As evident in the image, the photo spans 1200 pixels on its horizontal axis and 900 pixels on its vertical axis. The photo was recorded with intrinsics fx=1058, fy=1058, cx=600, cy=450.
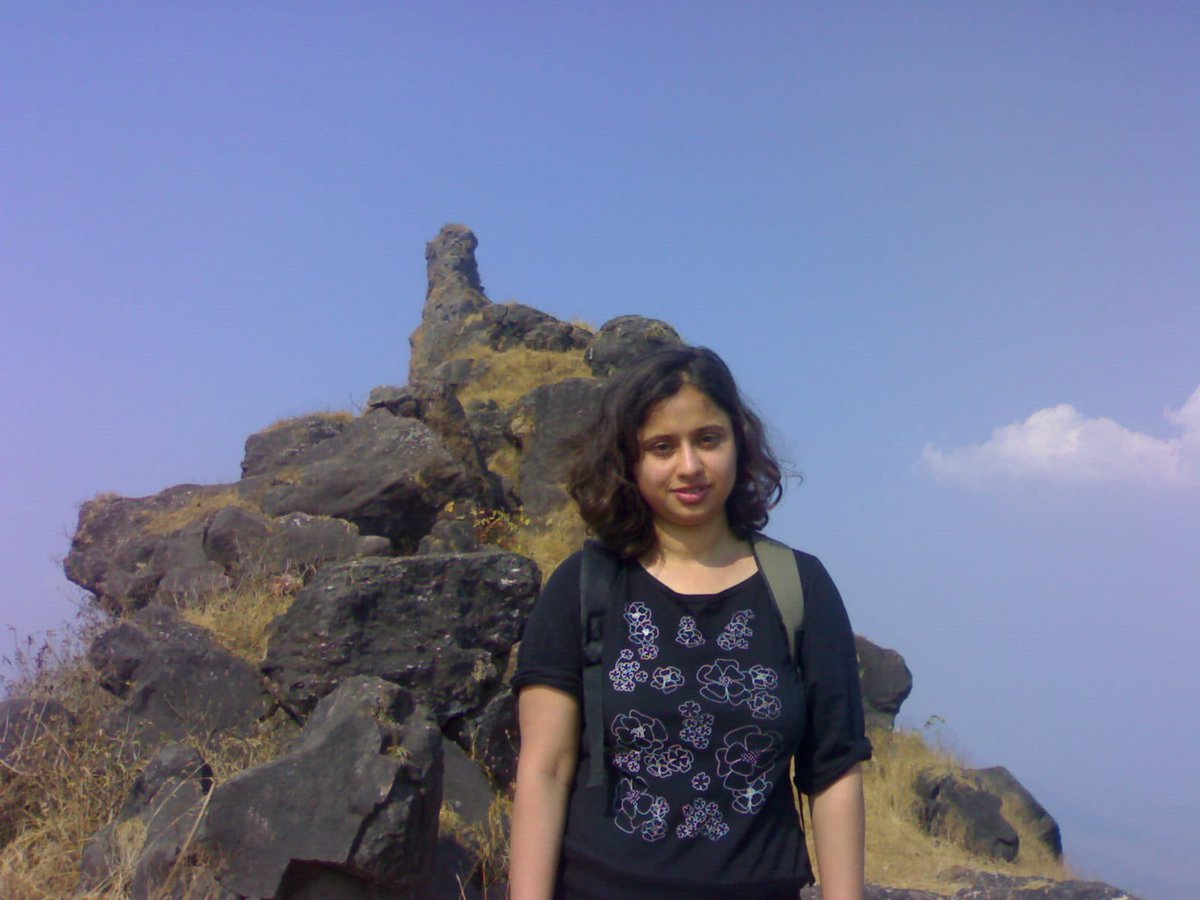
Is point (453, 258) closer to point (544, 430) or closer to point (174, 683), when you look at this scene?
point (544, 430)

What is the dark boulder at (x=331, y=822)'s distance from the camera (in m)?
4.80

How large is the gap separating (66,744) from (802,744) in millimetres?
5576

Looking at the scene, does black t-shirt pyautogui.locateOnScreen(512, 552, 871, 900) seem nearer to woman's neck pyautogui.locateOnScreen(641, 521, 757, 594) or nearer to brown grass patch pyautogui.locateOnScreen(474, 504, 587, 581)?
woman's neck pyautogui.locateOnScreen(641, 521, 757, 594)

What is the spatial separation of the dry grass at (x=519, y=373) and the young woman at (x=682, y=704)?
568 inches

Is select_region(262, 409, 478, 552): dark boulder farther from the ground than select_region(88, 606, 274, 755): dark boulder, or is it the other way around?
select_region(262, 409, 478, 552): dark boulder

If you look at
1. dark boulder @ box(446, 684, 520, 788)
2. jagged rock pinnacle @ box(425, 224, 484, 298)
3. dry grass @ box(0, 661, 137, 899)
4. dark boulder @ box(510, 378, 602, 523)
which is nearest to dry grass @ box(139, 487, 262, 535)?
dark boulder @ box(510, 378, 602, 523)

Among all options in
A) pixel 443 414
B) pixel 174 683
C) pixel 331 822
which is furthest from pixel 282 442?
pixel 331 822

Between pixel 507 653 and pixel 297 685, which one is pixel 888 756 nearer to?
pixel 507 653

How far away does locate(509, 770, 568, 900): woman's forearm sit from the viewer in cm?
227

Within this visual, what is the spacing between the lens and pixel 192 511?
11.3 metres

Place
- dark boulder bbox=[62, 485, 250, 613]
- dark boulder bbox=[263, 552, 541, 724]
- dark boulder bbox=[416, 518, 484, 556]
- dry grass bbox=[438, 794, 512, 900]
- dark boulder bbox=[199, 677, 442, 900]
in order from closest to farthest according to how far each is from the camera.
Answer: dark boulder bbox=[199, 677, 442, 900] < dry grass bbox=[438, 794, 512, 900] < dark boulder bbox=[263, 552, 541, 724] < dark boulder bbox=[416, 518, 484, 556] < dark boulder bbox=[62, 485, 250, 613]

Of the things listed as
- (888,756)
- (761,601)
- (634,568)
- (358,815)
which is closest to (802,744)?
(761,601)

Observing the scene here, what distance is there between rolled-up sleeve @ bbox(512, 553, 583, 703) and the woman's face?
0.29m

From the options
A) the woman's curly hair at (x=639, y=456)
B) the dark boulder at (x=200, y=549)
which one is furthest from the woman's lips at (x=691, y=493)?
the dark boulder at (x=200, y=549)
